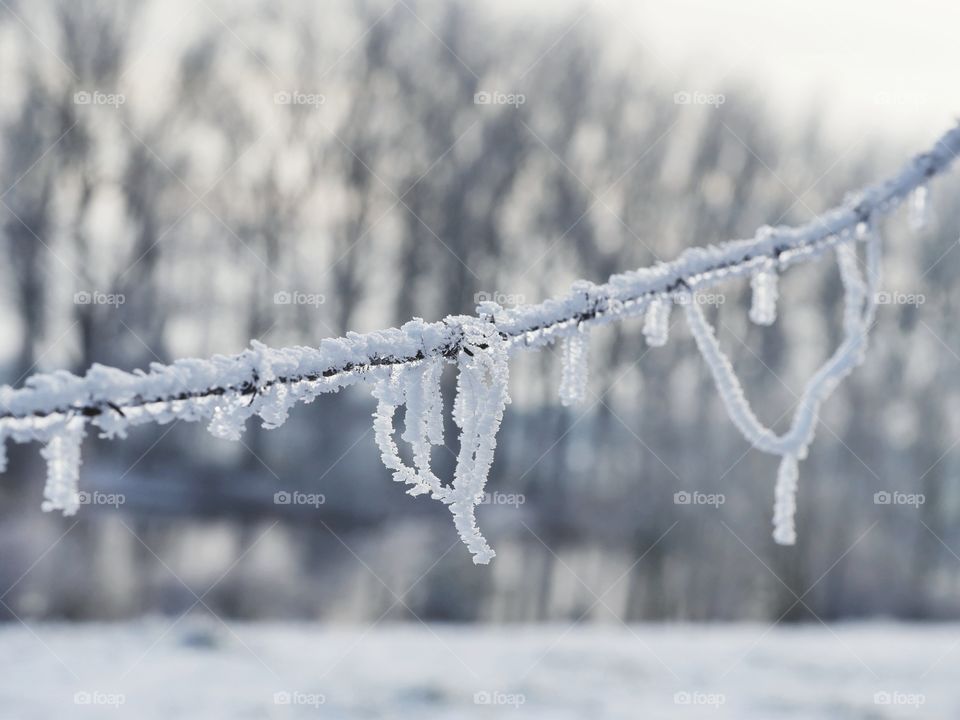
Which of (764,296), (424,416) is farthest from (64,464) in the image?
(764,296)

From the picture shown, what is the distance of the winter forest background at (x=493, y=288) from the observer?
14.3 m

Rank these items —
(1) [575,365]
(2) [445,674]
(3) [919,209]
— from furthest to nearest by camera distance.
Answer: (2) [445,674]
(3) [919,209]
(1) [575,365]

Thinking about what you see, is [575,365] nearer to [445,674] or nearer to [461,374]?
[461,374]

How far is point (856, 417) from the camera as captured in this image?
598 inches

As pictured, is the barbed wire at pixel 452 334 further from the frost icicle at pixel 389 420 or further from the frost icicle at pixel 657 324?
the frost icicle at pixel 657 324

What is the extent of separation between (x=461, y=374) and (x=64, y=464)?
0.48 m

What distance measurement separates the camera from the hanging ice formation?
76 centimetres

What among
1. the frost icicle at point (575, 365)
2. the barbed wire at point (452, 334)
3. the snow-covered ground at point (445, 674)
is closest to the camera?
the barbed wire at point (452, 334)

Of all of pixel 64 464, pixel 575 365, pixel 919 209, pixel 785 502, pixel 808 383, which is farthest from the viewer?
pixel 919 209

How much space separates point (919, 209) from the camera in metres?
1.82

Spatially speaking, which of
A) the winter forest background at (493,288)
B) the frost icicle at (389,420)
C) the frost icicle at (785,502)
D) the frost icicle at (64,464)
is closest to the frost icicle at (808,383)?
the frost icicle at (785,502)

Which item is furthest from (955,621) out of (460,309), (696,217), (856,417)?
(460,309)

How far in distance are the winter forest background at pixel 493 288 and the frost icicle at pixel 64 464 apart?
1257 centimetres

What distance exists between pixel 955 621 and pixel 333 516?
34.1ft
